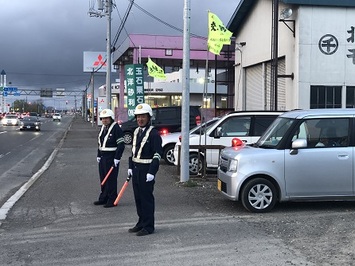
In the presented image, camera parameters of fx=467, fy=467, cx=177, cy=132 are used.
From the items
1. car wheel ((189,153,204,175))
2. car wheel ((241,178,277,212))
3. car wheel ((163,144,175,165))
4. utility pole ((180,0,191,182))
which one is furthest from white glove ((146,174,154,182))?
car wheel ((163,144,175,165))

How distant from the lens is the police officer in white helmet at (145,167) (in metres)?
6.55

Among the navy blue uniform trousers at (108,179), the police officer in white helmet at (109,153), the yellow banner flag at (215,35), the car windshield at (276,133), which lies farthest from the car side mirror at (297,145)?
the yellow banner flag at (215,35)

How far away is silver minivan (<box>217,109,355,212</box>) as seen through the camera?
25.6ft

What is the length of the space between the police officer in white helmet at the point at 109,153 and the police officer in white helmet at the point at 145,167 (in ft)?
6.11

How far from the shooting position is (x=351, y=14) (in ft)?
57.2

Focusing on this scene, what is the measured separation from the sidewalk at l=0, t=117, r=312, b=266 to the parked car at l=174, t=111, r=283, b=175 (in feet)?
6.03

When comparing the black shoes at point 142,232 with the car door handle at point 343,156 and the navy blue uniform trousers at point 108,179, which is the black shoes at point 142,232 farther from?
the car door handle at point 343,156

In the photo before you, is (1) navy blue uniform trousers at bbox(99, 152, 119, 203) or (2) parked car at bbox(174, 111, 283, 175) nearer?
(1) navy blue uniform trousers at bbox(99, 152, 119, 203)

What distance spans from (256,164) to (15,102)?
18890 centimetres

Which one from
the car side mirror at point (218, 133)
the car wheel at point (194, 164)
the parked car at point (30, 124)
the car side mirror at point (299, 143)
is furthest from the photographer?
the parked car at point (30, 124)

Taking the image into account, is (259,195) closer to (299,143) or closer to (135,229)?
(299,143)

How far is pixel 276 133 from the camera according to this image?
830 cm

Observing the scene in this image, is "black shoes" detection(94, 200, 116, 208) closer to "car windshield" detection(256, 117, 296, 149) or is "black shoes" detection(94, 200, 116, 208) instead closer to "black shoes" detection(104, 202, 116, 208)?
"black shoes" detection(104, 202, 116, 208)

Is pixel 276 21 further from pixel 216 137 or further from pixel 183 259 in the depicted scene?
pixel 183 259
